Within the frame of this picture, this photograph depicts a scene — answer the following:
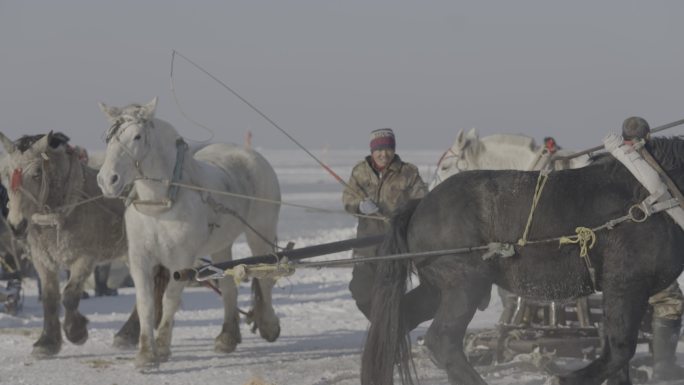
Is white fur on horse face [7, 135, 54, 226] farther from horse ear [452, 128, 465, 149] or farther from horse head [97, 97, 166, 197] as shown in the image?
horse ear [452, 128, 465, 149]

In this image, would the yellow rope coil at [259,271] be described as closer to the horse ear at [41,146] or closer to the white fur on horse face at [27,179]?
the white fur on horse face at [27,179]

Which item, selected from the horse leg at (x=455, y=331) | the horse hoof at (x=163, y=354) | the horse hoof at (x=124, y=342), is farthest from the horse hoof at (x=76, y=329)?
the horse leg at (x=455, y=331)

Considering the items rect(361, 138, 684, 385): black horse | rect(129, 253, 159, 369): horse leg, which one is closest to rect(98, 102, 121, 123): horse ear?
rect(129, 253, 159, 369): horse leg

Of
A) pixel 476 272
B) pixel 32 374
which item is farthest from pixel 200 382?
pixel 476 272

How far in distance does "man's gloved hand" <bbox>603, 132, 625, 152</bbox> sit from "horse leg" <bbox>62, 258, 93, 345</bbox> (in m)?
4.90

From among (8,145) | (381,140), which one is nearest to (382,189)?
(381,140)

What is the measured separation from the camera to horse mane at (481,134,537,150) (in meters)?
9.82

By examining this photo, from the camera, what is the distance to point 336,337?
1033cm

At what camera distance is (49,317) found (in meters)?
9.09

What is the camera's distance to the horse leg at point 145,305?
26.7ft

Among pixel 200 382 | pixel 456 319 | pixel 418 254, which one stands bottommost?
pixel 200 382

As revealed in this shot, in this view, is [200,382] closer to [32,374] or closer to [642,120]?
[32,374]

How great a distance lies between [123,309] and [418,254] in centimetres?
730

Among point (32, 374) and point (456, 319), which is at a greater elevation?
point (456, 319)
